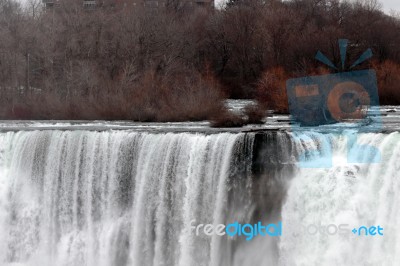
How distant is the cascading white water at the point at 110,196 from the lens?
14.6 metres

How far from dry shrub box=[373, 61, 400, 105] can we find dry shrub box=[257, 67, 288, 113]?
3.95m

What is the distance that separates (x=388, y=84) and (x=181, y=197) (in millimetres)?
14962

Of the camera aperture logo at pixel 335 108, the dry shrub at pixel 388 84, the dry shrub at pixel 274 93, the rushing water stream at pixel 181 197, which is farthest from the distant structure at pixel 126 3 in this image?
the rushing water stream at pixel 181 197

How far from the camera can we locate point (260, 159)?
14539 mm

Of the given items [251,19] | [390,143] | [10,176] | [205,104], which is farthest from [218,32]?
[390,143]

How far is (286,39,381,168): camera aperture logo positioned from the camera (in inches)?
543

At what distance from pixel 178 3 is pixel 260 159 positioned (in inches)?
1558

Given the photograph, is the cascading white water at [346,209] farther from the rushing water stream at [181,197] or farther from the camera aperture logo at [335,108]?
the camera aperture logo at [335,108]

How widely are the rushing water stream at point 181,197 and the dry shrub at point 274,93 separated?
381 inches

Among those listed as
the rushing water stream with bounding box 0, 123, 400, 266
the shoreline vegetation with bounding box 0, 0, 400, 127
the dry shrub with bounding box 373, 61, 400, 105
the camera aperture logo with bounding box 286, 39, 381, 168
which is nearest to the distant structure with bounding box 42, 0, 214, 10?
the shoreline vegetation with bounding box 0, 0, 400, 127

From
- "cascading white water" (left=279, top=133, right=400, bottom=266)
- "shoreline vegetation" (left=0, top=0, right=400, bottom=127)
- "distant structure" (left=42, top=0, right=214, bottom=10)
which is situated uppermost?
"distant structure" (left=42, top=0, right=214, bottom=10)

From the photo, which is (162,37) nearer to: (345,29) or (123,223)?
(345,29)

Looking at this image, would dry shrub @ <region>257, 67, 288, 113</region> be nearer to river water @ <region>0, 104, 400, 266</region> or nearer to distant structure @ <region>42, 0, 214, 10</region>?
river water @ <region>0, 104, 400, 266</region>

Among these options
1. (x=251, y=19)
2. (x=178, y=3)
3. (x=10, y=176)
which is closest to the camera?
(x=10, y=176)
